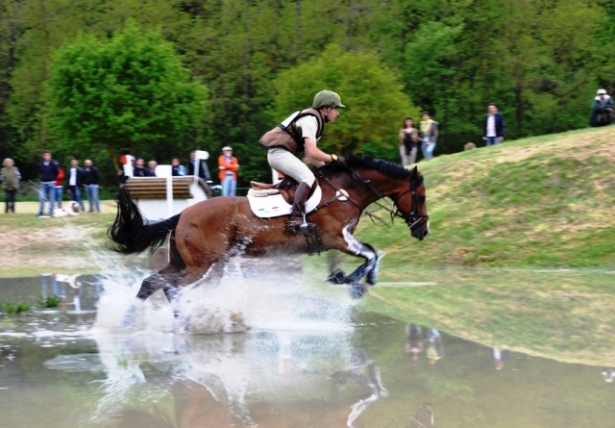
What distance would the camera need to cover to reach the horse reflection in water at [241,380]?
23.6 ft

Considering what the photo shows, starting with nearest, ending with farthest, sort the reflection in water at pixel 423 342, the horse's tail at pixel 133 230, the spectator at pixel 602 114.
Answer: the reflection in water at pixel 423 342 → the horse's tail at pixel 133 230 → the spectator at pixel 602 114

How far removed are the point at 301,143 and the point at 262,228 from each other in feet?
3.83

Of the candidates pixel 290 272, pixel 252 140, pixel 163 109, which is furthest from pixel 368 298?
pixel 252 140

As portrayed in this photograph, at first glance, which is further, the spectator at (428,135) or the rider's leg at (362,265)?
the spectator at (428,135)

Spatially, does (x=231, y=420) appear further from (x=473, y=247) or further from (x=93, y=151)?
(x=93, y=151)

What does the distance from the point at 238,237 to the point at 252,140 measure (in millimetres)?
41961

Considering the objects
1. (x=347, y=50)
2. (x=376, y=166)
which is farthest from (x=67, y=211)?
(x=347, y=50)

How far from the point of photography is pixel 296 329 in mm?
11055

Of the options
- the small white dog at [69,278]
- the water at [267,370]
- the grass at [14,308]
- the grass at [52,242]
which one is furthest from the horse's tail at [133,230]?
the grass at [52,242]

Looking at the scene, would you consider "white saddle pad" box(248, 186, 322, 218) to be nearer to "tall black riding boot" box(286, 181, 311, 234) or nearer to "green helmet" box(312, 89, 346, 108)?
"tall black riding boot" box(286, 181, 311, 234)

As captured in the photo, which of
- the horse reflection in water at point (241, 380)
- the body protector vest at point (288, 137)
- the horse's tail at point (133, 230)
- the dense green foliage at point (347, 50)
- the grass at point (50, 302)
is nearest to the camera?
the horse reflection in water at point (241, 380)

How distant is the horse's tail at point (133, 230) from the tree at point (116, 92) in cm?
2858

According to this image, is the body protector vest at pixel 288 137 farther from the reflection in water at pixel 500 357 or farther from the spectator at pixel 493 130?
the spectator at pixel 493 130

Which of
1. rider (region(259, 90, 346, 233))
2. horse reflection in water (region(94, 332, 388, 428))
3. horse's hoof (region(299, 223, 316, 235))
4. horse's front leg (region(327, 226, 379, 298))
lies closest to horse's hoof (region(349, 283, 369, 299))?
horse's front leg (region(327, 226, 379, 298))
